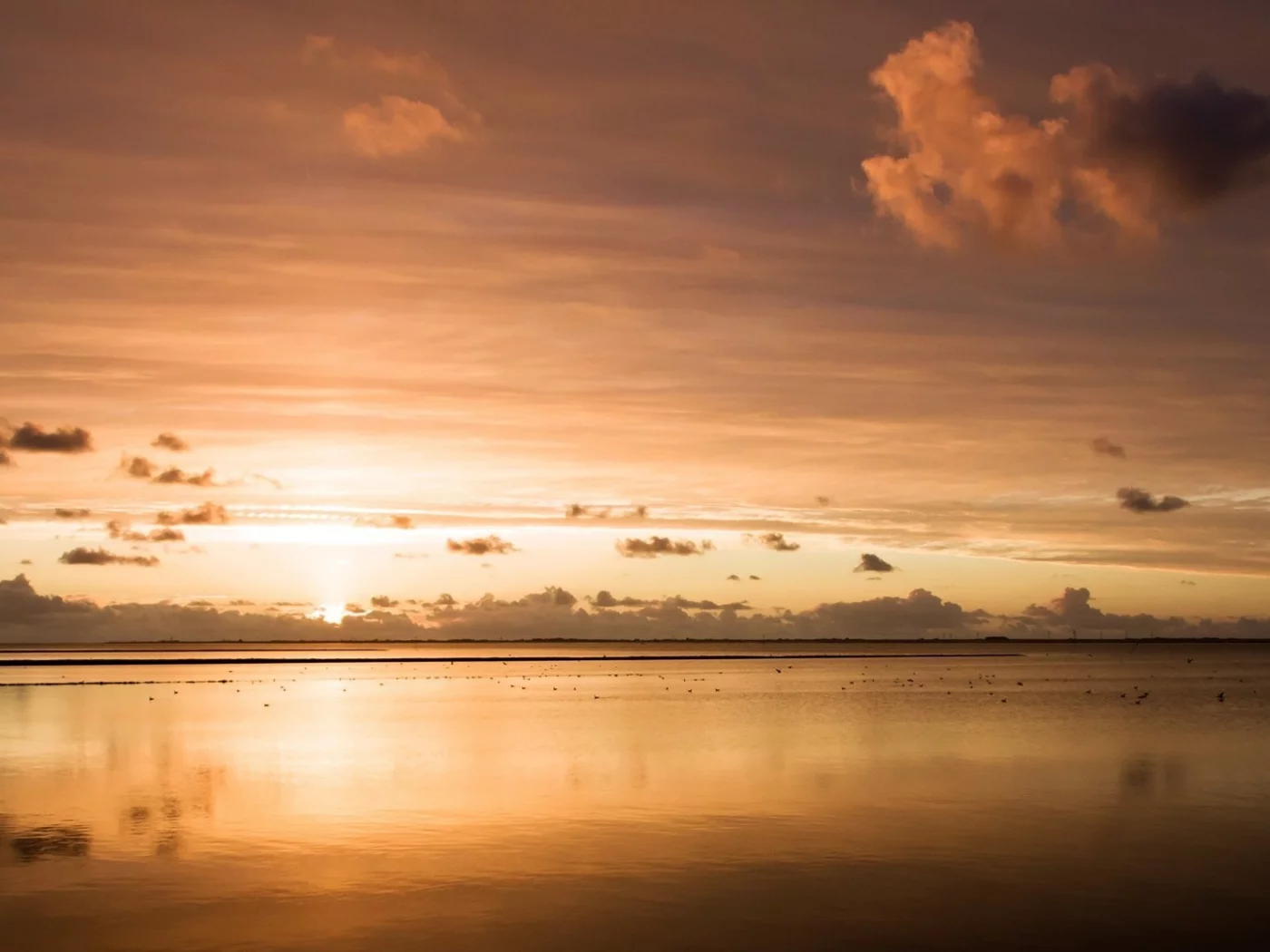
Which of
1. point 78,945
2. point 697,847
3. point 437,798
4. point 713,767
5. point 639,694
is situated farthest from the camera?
point 639,694

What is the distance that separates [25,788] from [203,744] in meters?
17.8

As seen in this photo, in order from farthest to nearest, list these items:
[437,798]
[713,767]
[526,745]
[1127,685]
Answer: [1127,685] < [526,745] < [713,767] < [437,798]

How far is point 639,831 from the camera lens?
37.3m

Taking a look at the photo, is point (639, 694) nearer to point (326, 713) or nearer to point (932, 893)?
point (326, 713)

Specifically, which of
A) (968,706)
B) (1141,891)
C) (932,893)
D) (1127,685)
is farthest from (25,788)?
(1127,685)

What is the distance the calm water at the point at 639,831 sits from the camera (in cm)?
2639

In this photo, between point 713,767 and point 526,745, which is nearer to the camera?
point 713,767

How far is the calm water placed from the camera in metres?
26.4

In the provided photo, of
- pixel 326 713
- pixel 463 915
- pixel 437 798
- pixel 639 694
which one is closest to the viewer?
pixel 463 915

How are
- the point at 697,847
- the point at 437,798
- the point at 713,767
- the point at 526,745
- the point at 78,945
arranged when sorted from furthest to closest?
the point at 526,745 → the point at 713,767 → the point at 437,798 → the point at 697,847 → the point at 78,945

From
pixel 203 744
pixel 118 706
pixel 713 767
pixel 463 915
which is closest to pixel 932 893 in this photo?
pixel 463 915

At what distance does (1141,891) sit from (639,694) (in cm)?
7990

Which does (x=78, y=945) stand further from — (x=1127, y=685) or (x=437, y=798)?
(x=1127, y=685)

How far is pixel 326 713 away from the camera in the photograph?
8812cm
